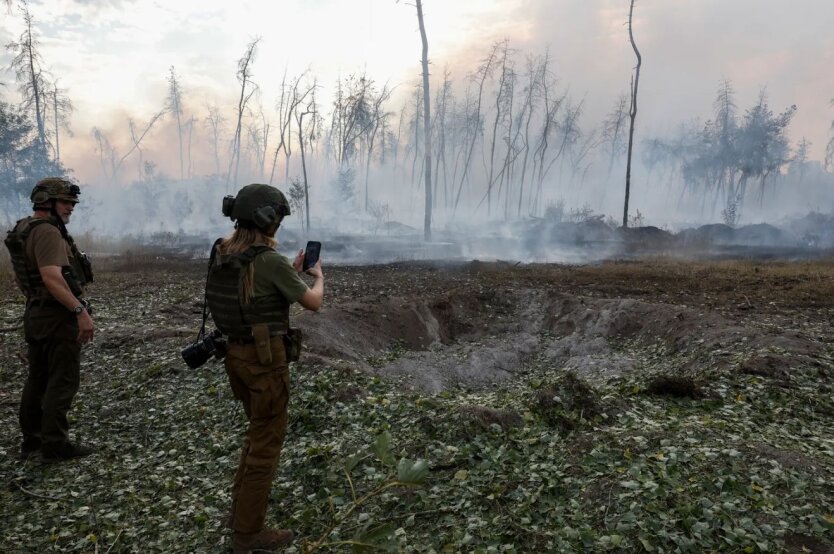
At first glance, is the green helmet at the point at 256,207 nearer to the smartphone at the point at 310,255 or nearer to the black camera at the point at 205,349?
the smartphone at the point at 310,255

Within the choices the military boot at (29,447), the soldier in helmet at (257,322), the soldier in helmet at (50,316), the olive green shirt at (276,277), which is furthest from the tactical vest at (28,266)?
the olive green shirt at (276,277)

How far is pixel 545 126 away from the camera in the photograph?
162 feet

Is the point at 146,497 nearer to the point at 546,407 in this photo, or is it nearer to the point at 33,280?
the point at 33,280

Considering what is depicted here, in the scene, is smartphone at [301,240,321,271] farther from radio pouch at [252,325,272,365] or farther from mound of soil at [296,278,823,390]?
mound of soil at [296,278,823,390]

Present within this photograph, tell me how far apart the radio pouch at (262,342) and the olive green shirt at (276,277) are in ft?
0.66

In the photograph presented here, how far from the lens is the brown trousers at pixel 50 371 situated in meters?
4.57

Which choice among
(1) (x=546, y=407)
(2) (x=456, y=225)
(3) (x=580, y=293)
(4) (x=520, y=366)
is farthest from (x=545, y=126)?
(1) (x=546, y=407)

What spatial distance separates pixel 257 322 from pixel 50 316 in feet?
8.92

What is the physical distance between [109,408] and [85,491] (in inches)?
76.0

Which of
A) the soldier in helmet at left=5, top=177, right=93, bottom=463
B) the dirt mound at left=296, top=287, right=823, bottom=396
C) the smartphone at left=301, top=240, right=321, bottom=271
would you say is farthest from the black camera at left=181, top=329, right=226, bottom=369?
the dirt mound at left=296, top=287, right=823, bottom=396

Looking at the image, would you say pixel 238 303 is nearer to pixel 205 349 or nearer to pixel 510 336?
pixel 205 349

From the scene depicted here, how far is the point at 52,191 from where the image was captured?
454cm

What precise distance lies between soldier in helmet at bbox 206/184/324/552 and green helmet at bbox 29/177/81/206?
7.78 feet

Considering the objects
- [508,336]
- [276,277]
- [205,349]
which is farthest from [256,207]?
[508,336]
